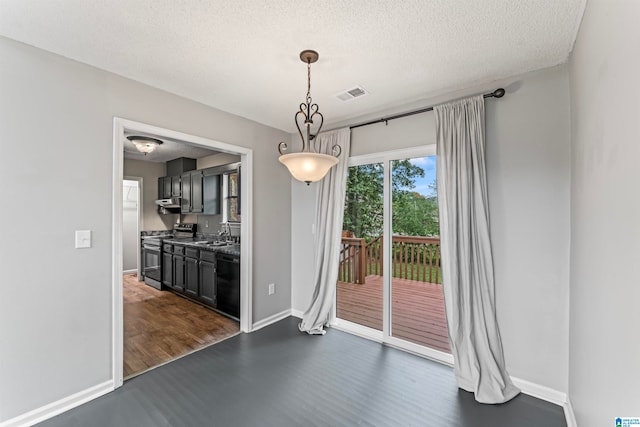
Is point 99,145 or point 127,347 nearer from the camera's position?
point 99,145

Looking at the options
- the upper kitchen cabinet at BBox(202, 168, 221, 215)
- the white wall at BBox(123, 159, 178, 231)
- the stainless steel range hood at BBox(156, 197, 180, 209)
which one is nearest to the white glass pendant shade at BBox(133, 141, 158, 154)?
the upper kitchen cabinet at BBox(202, 168, 221, 215)

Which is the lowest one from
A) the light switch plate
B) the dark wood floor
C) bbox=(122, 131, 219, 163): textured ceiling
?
the dark wood floor

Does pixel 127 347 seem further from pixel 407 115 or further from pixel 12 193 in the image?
pixel 407 115

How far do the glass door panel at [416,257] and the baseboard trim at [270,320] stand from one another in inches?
58.5

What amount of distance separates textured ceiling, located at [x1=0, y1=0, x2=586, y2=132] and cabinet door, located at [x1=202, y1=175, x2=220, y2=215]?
2.38 metres

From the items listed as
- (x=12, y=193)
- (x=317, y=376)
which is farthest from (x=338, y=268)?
(x=12, y=193)

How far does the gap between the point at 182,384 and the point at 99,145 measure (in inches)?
81.5

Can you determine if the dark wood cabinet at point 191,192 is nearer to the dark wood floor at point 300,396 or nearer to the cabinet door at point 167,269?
the cabinet door at point 167,269

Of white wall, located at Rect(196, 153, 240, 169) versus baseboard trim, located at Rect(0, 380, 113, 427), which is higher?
white wall, located at Rect(196, 153, 240, 169)

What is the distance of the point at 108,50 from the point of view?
1984 millimetres

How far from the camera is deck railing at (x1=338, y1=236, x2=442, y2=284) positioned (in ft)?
9.37

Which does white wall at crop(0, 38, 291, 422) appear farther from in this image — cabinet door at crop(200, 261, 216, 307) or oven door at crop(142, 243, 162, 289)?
oven door at crop(142, 243, 162, 289)

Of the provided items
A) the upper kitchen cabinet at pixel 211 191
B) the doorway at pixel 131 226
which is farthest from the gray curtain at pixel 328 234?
the doorway at pixel 131 226

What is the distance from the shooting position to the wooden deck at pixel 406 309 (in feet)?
9.35
